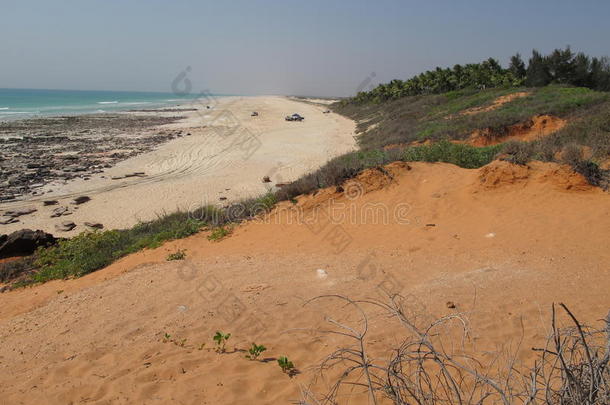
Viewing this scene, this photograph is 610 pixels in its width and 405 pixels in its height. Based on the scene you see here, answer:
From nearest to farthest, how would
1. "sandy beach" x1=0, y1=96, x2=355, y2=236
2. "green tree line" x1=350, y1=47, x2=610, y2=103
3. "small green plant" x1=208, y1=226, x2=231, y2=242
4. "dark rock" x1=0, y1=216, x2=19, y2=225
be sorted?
"small green plant" x1=208, y1=226, x2=231, y2=242
"dark rock" x1=0, y1=216, x2=19, y2=225
"sandy beach" x1=0, y1=96, x2=355, y2=236
"green tree line" x1=350, y1=47, x2=610, y2=103

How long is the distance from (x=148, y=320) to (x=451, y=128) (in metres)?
17.2

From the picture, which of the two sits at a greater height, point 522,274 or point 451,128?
point 451,128

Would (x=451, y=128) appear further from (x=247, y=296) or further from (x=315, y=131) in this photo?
(x=315, y=131)

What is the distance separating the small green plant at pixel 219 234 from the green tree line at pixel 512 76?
1391 inches

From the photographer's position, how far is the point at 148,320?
218 inches

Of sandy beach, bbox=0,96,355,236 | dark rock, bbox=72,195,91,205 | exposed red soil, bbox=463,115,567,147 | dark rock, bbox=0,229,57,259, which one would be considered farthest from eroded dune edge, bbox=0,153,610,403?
dark rock, bbox=72,195,91,205

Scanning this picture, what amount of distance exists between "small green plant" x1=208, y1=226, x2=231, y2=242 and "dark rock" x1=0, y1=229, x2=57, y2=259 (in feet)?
16.0

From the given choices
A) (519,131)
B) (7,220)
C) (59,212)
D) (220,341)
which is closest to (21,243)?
(59,212)

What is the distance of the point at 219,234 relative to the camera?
9297 mm

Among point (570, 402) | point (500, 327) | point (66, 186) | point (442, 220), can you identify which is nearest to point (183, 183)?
point (66, 186)

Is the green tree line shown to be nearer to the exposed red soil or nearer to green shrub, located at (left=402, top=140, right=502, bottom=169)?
the exposed red soil

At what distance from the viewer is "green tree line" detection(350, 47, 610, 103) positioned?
33.4 m

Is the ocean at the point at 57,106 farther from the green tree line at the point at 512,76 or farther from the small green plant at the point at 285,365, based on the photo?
the green tree line at the point at 512,76

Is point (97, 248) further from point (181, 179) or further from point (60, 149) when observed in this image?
point (60, 149)
